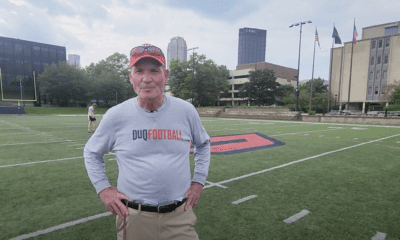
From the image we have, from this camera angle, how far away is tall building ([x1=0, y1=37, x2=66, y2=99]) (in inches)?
2350

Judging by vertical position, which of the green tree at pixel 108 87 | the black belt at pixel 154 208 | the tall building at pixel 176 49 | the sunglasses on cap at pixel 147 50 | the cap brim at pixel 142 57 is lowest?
the black belt at pixel 154 208

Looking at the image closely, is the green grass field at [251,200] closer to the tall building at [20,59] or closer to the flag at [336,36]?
the flag at [336,36]

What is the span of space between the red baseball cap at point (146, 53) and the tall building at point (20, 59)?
230 feet

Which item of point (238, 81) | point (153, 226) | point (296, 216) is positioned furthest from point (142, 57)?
point (238, 81)

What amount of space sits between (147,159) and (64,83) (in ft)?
214

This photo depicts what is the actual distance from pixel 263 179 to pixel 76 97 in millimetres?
65346

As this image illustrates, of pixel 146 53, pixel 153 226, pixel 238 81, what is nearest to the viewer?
pixel 153 226

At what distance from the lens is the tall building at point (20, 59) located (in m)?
59.7

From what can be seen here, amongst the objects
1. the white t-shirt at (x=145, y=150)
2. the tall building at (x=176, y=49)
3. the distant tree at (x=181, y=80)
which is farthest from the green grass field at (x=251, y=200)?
the tall building at (x=176, y=49)

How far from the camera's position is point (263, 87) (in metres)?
69.1

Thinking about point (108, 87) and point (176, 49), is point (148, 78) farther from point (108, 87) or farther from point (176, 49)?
point (176, 49)

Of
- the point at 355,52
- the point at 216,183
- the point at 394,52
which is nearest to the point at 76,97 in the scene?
the point at 216,183

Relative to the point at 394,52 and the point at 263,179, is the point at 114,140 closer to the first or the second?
the point at 263,179

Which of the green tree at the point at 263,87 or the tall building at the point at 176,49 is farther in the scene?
the tall building at the point at 176,49
